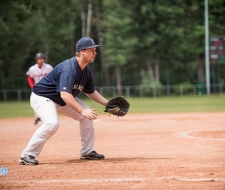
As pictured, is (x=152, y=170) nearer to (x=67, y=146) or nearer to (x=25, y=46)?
(x=67, y=146)

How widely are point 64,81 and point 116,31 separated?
121 ft

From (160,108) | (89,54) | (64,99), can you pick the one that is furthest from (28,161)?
(160,108)

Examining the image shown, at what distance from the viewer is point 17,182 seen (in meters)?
5.68

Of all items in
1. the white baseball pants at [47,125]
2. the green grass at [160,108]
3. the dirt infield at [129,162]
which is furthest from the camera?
the green grass at [160,108]

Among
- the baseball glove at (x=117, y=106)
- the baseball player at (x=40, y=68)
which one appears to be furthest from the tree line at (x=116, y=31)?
the baseball glove at (x=117, y=106)

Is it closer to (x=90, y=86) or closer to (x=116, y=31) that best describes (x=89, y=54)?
(x=90, y=86)

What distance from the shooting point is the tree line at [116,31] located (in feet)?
140

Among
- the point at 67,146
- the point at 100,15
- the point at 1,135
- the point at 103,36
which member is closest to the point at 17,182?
the point at 67,146

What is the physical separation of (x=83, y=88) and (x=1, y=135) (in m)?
5.12

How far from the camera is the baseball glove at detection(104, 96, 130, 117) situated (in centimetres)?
756

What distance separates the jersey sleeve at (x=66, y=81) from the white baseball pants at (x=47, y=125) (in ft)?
1.38

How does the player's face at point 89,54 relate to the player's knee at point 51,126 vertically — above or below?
above

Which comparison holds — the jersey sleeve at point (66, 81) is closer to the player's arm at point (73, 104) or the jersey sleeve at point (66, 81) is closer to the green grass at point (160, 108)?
the player's arm at point (73, 104)

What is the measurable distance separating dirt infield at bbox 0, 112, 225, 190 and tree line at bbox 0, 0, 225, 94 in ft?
97.3
